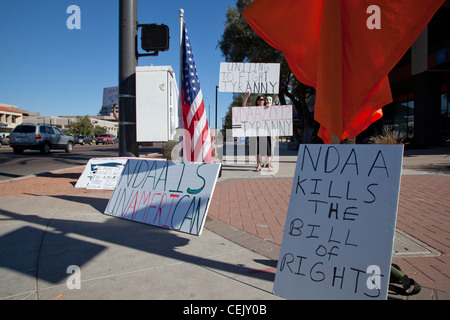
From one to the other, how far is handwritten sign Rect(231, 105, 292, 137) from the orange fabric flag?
5.68 m

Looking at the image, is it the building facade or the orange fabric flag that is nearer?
the orange fabric flag

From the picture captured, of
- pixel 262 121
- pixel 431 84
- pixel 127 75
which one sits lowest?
pixel 262 121

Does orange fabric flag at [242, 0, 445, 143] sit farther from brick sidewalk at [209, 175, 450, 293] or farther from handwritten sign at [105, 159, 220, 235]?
handwritten sign at [105, 159, 220, 235]

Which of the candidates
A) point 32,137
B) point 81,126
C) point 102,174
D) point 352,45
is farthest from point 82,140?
point 352,45

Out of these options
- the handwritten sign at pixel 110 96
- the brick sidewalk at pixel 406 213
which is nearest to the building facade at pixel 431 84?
Result: the brick sidewalk at pixel 406 213

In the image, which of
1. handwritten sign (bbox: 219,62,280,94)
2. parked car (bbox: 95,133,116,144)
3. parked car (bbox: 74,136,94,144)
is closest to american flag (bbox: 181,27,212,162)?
handwritten sign (bbox: 219,62,280,94)

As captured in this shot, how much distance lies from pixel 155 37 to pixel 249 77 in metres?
3.24

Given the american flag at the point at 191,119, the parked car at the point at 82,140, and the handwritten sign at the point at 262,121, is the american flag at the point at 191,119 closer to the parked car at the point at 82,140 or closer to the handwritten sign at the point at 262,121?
the handwritten sign at the point at 262,121

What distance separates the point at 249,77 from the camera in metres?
7.93

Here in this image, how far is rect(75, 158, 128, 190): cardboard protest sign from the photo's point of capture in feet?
20.6

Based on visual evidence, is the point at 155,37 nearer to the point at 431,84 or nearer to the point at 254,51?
the point at 254,51
